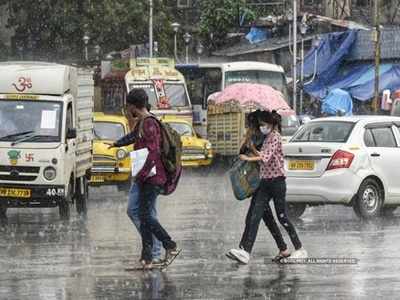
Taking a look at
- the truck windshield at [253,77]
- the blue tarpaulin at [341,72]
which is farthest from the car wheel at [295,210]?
the blue tarpaulin at [341,72]

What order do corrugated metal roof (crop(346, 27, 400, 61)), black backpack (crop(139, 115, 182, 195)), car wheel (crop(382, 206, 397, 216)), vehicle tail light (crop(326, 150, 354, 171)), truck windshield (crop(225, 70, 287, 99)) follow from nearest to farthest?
black backpack (crop(139, 115, 182, 195)) → vehicle tail light (crop(326, 150, 354, 171)) → car wheel (crop(382, 206, 397, 216)) → truck windshield (crop(225, 70, 287, 99)) → corrugated metal roof (crop(346, 27, 400, 61))

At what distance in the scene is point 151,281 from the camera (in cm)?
1160

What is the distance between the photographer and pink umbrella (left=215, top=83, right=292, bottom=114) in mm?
25016

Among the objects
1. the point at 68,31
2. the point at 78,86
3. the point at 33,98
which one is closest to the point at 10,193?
the point at 33,98

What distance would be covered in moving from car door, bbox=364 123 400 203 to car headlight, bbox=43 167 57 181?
185 inches

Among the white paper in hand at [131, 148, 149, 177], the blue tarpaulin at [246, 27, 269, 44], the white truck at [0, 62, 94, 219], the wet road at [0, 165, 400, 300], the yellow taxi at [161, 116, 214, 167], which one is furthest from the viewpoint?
the blue tarpaulin at [246, 27, 269, 44]

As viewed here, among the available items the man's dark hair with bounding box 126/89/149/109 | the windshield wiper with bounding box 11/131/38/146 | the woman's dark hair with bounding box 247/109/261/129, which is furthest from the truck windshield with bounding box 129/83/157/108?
the man's dark hair with bounding box 126/89/149/109

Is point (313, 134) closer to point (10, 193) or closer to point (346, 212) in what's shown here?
point (346, 212)

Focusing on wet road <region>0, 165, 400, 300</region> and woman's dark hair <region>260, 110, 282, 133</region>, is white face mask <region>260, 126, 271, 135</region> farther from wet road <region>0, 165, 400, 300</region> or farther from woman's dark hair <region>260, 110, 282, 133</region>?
wet road <region>0, 165, 400, 300</region>

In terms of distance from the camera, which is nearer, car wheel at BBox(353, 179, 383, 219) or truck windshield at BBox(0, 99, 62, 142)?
car wheel at BBox(353, 179, 383, 219)

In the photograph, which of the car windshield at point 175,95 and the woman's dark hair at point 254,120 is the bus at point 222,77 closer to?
the car windshield at point 175,95

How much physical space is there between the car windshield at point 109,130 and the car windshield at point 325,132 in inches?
343

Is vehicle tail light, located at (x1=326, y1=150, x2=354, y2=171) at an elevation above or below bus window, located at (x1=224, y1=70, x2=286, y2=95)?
above

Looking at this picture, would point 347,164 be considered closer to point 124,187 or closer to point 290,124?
point 124,187
